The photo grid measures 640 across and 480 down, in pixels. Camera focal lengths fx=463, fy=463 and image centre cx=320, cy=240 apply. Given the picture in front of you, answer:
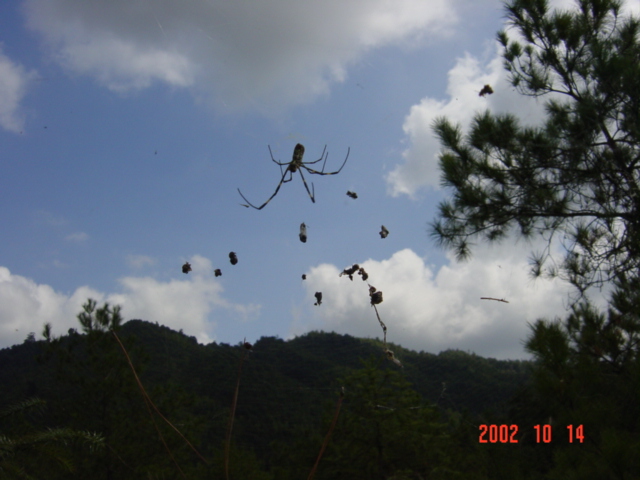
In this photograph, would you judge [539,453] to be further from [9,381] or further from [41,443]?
[9,381]

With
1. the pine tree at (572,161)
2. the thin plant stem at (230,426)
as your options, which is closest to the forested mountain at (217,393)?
the pine tree at (572,161)

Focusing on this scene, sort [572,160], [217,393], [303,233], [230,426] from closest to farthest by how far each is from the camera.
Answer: [230,426], [303,233], [572,160], [217,393]

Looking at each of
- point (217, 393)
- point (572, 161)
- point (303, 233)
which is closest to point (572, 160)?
point (572, 161)

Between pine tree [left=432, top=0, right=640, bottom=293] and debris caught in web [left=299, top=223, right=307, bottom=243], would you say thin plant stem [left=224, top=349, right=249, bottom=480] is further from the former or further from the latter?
pine tree [left=432, top=0, right=640, bottom=293]

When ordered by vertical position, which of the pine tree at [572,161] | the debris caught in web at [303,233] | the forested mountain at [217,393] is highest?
the pine tree at [572,161]

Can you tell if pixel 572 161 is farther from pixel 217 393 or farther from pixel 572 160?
pixel 217 393

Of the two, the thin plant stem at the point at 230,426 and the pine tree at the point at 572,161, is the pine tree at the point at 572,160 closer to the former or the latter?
the pine tree at the point at 572,161

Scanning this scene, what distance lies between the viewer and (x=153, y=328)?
15.0m

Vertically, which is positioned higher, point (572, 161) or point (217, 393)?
point (572, 161)

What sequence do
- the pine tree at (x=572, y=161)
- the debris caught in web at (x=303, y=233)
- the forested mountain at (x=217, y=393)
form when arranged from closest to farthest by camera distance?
the debris caught in web at (x=303, y=233) → the pine tree at (x=572, y=161) → the forested mountain at (x=217, y=393)

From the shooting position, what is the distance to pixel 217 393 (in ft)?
43.1

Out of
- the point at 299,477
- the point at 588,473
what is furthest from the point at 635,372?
the point at 299,477

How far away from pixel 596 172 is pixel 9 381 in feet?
50.0

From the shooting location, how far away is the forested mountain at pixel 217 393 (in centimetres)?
702
